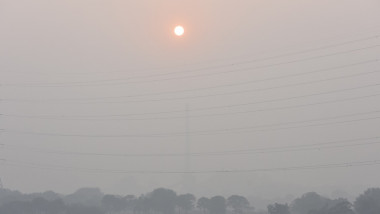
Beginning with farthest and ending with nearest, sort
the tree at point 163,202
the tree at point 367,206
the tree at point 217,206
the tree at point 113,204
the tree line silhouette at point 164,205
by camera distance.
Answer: the tree at point 113,204 → the tree at point 163,202 → the tree at point 217,206 → the tree line silhouette at point 164,205 → the tree at point 367,206

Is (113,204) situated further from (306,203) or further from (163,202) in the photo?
(306,203)

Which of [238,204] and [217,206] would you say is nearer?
[217,206]

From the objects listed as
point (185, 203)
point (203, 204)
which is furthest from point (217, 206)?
point (185, 203)

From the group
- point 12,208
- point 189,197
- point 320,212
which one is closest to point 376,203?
point 320,212

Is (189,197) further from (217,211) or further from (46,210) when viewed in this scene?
(46,210)

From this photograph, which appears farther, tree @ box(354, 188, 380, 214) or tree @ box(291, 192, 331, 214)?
tree @ box(291, 192, 331, 214)

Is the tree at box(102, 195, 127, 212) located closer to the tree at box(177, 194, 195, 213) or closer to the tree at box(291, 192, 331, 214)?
the tree at box(177, 194, 195, 213)

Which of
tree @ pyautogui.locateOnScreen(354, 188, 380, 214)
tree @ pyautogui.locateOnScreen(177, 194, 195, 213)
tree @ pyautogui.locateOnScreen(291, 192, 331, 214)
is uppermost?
tree @ pyautogui.locateOnScreen(177, 194, 195, 213)

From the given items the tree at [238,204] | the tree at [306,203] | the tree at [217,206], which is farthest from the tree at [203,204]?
the tree at [306,203]

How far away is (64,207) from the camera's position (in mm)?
34438

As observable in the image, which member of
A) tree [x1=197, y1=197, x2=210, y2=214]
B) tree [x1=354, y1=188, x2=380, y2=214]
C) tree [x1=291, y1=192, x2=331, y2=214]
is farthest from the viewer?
tree [x1=197, y1=197, x2=210, y2=214]

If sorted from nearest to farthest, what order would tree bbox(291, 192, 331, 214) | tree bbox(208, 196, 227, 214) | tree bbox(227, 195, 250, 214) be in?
tree bbox(291, 192, 331, 214) → tree bbox(208, 196, 227, 214) → tree bbox(227, 195, 250, 214)

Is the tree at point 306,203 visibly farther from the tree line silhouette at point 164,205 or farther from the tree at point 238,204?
the tree at point 238,204

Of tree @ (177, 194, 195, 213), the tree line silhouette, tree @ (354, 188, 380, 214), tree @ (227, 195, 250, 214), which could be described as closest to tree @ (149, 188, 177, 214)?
the tree line silhouette
